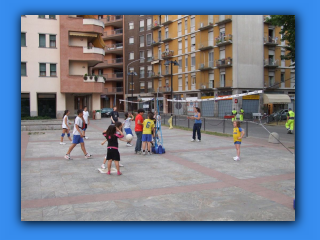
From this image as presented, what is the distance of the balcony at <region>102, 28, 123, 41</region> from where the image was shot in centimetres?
6207

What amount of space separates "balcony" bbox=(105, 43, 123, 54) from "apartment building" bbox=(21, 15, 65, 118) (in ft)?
92.1

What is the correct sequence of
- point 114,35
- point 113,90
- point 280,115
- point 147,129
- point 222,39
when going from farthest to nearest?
point 113,90 → point 114,35 → point 222,39 → point 280,115 → point 147,129

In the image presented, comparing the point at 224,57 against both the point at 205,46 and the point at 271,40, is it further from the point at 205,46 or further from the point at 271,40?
the point at 271,40

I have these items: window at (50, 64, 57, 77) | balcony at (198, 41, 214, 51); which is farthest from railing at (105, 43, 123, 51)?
window at (50, 64, 57, 77)

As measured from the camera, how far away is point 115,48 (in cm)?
6272

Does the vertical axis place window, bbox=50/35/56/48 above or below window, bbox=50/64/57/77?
above

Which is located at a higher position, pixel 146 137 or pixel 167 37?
pixel 167 37

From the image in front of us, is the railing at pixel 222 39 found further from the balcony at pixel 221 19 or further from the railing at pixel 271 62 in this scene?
the railing at pixel 271 62

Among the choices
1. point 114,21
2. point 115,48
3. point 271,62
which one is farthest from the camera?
point 115,48

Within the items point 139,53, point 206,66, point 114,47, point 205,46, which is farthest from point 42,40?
point 114,47

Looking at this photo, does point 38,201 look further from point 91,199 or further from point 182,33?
point 182,33

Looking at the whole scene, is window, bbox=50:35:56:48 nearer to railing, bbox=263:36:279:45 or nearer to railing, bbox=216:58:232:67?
railing, bbox=216:58:232:67

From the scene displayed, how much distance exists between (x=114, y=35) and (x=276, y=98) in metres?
36.6

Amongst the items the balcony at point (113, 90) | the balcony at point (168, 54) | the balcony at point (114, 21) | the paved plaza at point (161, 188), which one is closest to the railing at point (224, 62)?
the balcony at point (168, 54)
